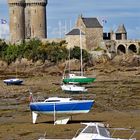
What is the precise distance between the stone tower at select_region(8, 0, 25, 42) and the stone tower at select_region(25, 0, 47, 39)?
1049 mm

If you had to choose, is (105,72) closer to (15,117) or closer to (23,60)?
(23,60)

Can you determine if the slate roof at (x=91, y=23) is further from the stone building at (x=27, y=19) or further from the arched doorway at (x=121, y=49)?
the stone building at (x=27, y=19)

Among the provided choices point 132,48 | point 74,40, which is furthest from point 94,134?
point 132,48

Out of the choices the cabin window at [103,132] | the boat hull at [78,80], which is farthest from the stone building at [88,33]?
the cabin window at [103,132]

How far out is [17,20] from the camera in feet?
319

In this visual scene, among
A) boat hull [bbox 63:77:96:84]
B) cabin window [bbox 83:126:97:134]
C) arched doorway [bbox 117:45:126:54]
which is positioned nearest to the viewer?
cabin window [bbox 83:126:97:134]

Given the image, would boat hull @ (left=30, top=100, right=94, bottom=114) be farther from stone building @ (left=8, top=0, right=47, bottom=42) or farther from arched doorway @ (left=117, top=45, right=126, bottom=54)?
arched doorway @ (left=117, top=45, right=126, bottom=54)

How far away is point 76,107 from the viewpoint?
29.8 meters

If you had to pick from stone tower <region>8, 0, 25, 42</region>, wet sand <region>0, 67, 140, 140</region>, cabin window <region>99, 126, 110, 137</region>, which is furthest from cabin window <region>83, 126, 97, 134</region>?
stone tower <region>8, 0, 25, 42</region>

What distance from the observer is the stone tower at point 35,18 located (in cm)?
9638

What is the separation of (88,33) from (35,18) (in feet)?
34.0

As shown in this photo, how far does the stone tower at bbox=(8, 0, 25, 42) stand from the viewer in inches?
3826

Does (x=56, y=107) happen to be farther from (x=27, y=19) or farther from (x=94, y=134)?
(x=27, y=19)

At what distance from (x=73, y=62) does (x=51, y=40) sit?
28.4 ft
